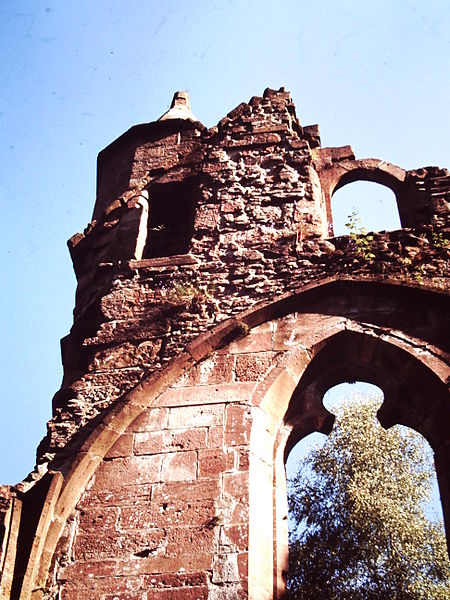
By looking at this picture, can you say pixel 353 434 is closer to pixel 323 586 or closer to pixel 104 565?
pixel 323 586

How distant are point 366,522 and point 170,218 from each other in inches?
301

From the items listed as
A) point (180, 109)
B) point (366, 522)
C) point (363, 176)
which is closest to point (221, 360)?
point (363, 176)

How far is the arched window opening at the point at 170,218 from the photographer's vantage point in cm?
841

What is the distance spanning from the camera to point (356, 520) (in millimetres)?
13375

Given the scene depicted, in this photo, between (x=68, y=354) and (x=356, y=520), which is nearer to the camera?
(x=68, y=354)

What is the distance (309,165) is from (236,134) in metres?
1.06

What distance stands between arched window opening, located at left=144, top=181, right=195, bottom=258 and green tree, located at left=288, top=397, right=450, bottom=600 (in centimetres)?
720

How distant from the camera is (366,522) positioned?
13352 millimetres

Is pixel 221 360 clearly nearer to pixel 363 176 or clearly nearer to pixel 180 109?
pixel 363 176

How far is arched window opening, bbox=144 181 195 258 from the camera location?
8.41m

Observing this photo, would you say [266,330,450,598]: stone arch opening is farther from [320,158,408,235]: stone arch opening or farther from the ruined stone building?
[320,158,408,235]: stone arch opening

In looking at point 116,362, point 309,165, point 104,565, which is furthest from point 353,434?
point 104,565

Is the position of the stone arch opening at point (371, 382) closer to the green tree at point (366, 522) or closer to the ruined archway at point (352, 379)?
the ruined archway at point (352, 379)

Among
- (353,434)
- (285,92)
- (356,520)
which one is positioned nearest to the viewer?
(285,92)
